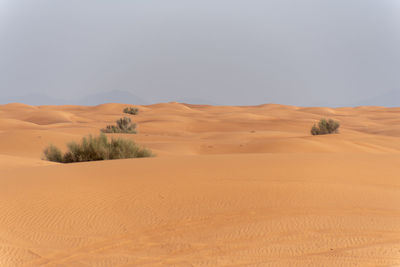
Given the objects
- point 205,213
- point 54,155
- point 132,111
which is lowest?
point 54,155

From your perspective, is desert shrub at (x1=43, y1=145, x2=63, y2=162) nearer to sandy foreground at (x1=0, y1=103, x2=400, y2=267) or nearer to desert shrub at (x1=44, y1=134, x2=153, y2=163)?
desert shrub at (x1=44, y1=134, x2=153, y2=163)

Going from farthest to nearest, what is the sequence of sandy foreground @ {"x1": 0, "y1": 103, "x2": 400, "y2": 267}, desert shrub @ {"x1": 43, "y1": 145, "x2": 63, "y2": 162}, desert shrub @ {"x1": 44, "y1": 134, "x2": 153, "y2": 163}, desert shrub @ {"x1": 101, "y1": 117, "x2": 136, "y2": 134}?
1. desert shrub @ {"x1": 101, "y1": 117, "x2": 136, "y2": 134}
2. desert shrub @ {"x1": 43, "y1": 145, "x2": 63, "y2": 162}
3. desert shrub @ {"x1": 44, "y1": 134, "x2": 153, "y2": 163}
4. sandy foreground @ {"x1": 0, "y1": 103, "x2": 400, "y2": 267}

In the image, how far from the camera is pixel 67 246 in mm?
3838

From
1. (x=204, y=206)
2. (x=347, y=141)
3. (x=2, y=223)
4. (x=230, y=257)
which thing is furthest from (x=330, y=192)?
(x=347, y=141)

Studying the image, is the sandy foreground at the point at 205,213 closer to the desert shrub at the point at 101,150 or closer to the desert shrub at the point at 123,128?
the desert shrub at the point at 101,150

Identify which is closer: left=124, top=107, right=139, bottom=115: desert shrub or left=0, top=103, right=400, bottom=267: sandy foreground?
left=0, top=103, right=400, bottom=267: sandy foreground

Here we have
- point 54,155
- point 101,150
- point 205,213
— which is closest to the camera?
point 205,213

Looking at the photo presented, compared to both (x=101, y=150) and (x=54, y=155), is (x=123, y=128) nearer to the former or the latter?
(x=54, y=155)

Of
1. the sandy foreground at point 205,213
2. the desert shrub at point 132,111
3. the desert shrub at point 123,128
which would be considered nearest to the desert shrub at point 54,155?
the sandy foreground at point 205,213

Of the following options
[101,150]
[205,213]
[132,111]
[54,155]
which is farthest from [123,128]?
[132,111]

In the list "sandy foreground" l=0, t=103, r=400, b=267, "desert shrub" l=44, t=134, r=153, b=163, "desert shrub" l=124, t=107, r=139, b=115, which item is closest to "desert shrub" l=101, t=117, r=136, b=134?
"desert shrub" l=44, t=134, r=153, b=163

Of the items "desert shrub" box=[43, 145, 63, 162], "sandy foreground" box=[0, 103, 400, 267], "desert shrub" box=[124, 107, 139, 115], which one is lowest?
"desert shrub" box=[43, 145, 63, 162]

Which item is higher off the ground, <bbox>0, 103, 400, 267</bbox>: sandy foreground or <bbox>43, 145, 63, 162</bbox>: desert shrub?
<bbox>0, 103, 400, 267</bbox>: sandy foreground

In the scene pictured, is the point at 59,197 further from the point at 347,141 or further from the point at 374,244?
the point at 347,141
